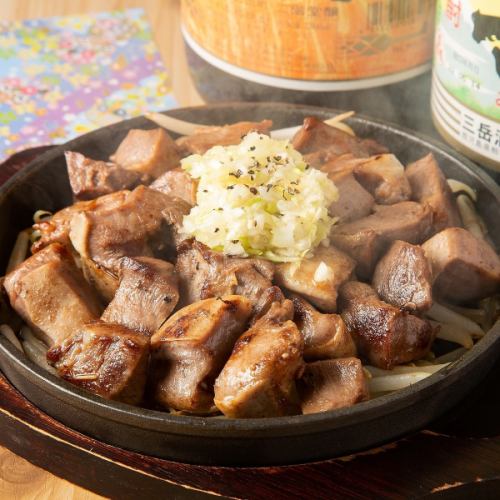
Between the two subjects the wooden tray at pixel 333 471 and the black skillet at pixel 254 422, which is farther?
the wooden tray at pixel 333 471

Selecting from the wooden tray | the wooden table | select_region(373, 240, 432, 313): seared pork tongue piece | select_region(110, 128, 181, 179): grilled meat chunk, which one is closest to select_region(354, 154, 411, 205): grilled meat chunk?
select_region(373, 240, 432, 313): seared pork tongue piece

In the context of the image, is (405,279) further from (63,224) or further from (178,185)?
(63,224)

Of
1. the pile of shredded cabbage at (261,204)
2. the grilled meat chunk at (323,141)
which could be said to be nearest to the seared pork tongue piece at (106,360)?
the pile of shredded cabbage at (261,204)

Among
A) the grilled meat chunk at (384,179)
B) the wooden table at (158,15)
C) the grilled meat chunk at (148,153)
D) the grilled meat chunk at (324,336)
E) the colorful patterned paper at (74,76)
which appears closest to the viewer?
the grilled meat chunk at (324,336)

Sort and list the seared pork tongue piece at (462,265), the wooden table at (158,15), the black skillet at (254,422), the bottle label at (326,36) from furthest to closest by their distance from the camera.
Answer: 1. the wooden table at (158,15)
2. the bottle label at (326,36)
3. the seared pork tongue piece at (462,265)
4. the black skillet at (254,422)

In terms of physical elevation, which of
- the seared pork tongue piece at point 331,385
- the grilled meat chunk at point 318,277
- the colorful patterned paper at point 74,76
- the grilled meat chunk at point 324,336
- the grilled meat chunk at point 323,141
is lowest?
the colorful patterned paper at point 74,76

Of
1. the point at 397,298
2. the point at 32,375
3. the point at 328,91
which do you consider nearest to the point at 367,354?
the point at 397,298

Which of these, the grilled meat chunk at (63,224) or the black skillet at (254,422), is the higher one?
the grilled meat chunk at (63,224)

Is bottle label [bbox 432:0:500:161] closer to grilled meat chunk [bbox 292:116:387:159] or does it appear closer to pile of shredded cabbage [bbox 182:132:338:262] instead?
grilled meat chunk [bbox 292:116:387:159]

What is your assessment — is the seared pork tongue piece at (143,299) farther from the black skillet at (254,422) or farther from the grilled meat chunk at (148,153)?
the grilled meat chunk at (148,153)
